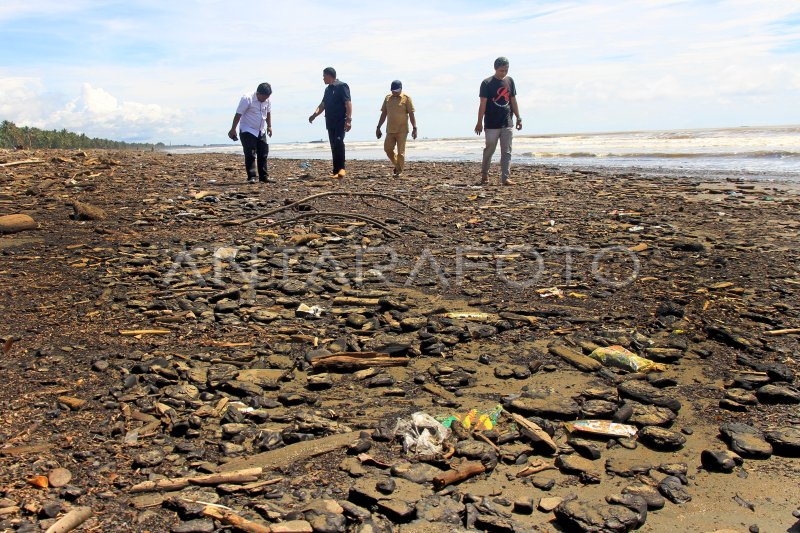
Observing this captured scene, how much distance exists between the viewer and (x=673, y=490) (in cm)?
260

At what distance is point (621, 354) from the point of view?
159 inches

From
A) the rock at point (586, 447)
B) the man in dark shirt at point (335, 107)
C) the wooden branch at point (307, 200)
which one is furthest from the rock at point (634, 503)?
the man in dark shirt at point (335, 107)

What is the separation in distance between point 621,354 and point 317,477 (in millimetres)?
2384

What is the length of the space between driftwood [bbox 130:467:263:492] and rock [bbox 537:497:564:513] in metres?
1.27

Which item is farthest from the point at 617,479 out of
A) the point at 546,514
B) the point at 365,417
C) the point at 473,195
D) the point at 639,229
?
the point at 473,195

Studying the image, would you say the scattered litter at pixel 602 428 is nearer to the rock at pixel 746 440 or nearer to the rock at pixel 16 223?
the rock at pixel 746 440

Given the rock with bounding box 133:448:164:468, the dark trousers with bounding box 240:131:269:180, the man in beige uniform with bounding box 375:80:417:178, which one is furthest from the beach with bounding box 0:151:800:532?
the man in beige uniform with bounding box 375:80:417:178

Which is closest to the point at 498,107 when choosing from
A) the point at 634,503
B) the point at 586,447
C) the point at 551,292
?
the point at 551,292

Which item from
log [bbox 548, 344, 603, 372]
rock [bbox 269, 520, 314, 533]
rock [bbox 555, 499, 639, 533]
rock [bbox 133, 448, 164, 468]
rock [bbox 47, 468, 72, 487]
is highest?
log [bbox 548, 344, 603, 372]

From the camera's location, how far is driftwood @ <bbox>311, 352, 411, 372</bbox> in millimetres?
3896

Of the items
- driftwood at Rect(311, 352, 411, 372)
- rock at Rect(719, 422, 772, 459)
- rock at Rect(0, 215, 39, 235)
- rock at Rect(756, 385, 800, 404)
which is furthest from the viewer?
rock at Rect(0, 215, 39, 235)

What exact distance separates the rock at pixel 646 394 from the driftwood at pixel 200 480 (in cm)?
220

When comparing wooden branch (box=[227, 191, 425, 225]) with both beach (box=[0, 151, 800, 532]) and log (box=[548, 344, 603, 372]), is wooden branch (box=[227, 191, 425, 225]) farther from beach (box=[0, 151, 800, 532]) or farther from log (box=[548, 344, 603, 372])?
log (box=[548, 344, 603, 372])

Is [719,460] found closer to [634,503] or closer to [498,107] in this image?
[634,503]
